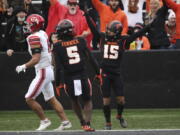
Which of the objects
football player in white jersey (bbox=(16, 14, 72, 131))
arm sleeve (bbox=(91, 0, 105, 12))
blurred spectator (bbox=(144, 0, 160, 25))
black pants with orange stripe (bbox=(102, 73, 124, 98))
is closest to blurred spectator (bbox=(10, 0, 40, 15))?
arm sleeve (bbox=(91, 0, 105, 12))

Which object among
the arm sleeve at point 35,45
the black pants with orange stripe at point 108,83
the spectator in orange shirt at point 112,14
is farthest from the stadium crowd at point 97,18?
the arm sleeve at point 35,45

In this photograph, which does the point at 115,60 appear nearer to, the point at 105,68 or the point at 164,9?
the point at 105,68

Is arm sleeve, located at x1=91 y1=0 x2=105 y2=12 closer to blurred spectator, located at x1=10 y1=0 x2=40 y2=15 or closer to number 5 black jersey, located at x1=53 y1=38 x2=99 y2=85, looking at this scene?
blurred spectator, located at x1=10 y1=0 x2=40 y2=15

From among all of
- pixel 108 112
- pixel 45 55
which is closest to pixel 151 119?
pixel 108 112

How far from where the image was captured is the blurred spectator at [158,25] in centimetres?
1590

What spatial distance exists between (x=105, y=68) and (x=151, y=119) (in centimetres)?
207

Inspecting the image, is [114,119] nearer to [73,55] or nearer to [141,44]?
[141,44]

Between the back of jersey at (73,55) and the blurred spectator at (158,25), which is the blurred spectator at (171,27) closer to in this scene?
the blurred spectator at (158,25)

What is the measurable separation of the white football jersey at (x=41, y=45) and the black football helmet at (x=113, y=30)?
111 centimetres

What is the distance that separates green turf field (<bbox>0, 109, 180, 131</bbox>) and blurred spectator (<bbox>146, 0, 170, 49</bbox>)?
1.55 metres

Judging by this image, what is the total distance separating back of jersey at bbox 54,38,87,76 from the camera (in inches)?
455

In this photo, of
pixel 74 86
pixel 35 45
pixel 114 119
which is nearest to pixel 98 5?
pixel 114 119

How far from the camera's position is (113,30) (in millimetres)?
12805

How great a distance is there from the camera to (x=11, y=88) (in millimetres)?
16797
